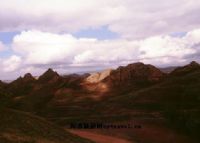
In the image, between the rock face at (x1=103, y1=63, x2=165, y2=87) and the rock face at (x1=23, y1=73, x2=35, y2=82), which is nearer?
the rock face at (x1=103, y1=63, x2=165, y2=87)

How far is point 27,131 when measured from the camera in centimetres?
3259

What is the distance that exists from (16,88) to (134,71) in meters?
22.3

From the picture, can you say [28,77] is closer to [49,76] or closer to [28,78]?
[28,78]

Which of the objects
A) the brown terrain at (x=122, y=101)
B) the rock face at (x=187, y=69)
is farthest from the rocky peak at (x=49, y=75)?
the rock face at (x=187, y=69)

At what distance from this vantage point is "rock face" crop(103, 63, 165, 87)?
7369 centimetres

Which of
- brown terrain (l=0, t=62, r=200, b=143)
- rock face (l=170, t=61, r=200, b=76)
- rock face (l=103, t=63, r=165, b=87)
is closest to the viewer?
brown terrain (l=0, t=62, r=200, b=143)

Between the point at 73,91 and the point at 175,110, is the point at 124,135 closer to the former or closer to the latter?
the point at 175,110

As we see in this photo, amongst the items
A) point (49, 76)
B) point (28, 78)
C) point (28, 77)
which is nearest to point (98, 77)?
point (49, 76)

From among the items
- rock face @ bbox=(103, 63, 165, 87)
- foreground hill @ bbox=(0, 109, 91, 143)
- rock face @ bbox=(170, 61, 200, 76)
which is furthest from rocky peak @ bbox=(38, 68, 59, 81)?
foreground hill @ bbox=(0, 109, 91, 143)

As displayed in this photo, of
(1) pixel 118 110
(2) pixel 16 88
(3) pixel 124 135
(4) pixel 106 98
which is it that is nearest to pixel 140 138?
(3) pixel 124 135

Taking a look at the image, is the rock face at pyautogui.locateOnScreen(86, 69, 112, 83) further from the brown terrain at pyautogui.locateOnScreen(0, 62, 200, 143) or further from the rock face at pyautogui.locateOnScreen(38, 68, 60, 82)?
the rock face at pyautogui.locateOnScreen(38, 68, 60, 82)

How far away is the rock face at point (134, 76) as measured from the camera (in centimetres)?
7369

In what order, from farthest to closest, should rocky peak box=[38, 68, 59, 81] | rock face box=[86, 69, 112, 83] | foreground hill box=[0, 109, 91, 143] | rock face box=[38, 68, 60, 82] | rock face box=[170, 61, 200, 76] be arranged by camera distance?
rocky peak box=[38, 68, 59, 81]
rock face box=[38, 68, 60, 82]
rock face box=[86, 69, 112, 83]
rock face box=[170, 61, 200, 76]
foreground hill box=[0, 109, 91, 143]

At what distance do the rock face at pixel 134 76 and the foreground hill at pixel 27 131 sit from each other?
120 ft
